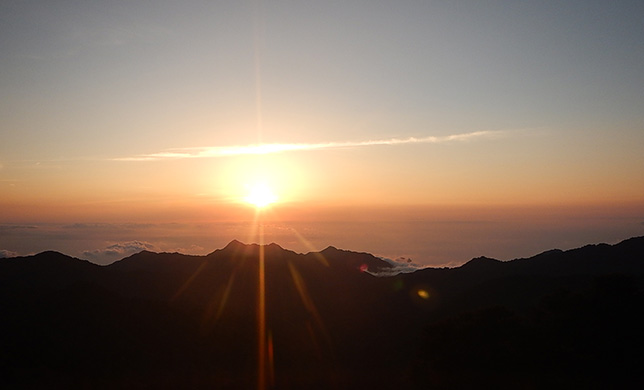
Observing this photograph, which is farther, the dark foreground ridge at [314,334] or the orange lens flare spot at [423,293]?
the orange lens flare spot at [423,293]

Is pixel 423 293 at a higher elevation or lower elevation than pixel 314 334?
higher

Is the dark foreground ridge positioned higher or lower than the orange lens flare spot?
higher

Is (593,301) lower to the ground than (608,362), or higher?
higher

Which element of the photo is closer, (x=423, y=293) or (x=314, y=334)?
Result: (x=314, y=334)

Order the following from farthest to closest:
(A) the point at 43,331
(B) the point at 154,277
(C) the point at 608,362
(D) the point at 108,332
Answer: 1. (B) the point at 154,277
2. (D) the point at 108,332
3. (A) the point at 43,331
4. (C) the point at 608,362

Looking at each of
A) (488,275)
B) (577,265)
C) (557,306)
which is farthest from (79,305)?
(577,265)

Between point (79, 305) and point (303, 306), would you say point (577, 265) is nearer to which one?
point (303, 306)

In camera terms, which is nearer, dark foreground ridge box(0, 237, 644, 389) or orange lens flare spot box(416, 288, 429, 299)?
dark foreground ridge box(0, 237, 644, 389)

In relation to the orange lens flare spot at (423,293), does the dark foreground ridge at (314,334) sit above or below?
above
